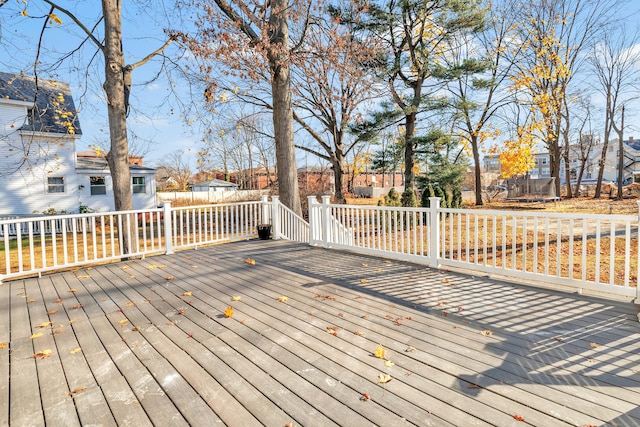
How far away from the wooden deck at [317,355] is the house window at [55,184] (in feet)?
44.2

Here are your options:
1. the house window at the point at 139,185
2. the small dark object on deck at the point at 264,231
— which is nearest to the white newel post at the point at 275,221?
the small dark object on deck at the point at 264,231

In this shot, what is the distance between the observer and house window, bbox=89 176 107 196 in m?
16.4

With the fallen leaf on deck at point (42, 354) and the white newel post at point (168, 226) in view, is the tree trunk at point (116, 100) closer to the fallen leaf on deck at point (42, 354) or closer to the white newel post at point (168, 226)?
the white newel post at point (168, 226)

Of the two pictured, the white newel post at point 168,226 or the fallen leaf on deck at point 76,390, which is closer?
the fallen leaf on deck at point 76,390

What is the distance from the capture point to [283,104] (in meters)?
7.93

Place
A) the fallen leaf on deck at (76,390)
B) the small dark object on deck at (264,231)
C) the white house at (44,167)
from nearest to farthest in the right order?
the fallen leaf on deck at (76,390) < the small dark object on deck at (264,231) < the white house at (44,167)

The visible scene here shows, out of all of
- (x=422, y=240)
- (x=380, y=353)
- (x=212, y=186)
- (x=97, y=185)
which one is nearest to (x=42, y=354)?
(x=380, y=353)

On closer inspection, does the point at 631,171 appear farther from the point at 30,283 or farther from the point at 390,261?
the point at 30,283

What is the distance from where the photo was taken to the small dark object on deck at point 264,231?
743cm

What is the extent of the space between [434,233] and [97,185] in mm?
16871

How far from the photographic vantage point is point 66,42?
7.42m

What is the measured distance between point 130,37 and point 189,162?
30622mm

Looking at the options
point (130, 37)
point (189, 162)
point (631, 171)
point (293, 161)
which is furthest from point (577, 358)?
point (631, 171)

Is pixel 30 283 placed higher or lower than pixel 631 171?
lower
